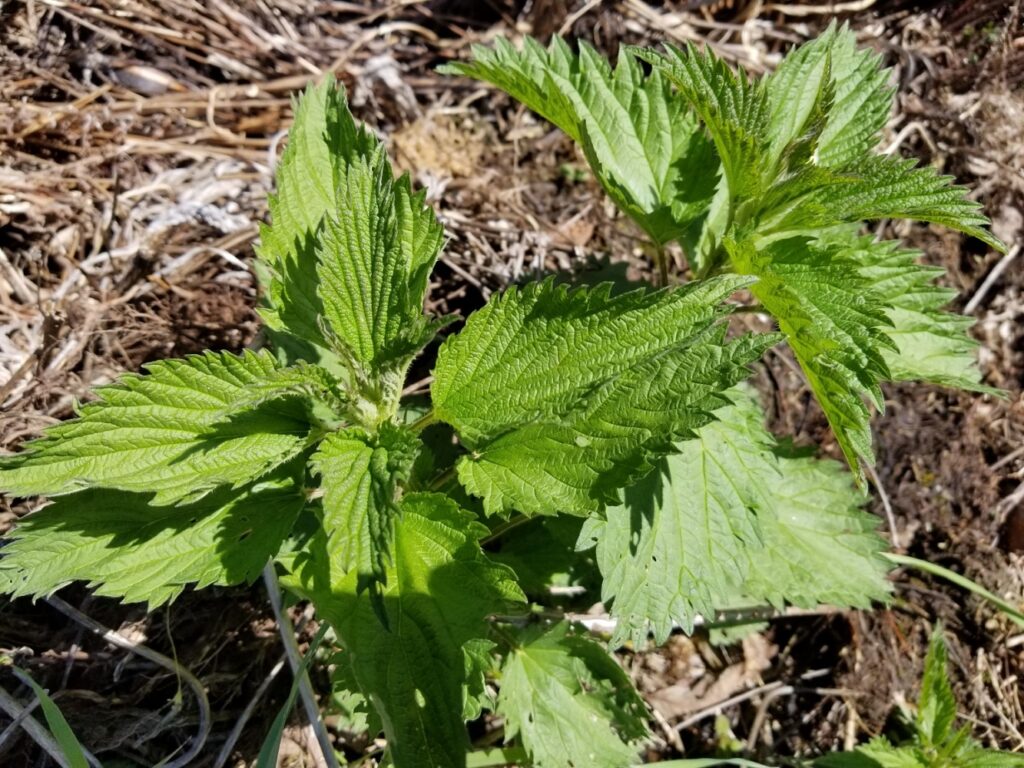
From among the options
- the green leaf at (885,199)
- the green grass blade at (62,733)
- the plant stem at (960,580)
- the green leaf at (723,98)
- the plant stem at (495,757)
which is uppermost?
the green leaf at (723,98)

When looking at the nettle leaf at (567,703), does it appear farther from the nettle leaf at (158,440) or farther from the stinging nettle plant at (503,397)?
the nettle leaf at (158,440)

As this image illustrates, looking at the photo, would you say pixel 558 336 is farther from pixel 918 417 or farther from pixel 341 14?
pixel 341 14

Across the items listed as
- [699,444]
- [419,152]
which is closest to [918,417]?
[699,444]

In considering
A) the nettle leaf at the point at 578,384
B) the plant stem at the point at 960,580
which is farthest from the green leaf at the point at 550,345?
the plant stem at the point at 960,580

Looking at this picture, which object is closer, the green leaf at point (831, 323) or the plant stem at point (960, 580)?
the green leaf at point (831, 323)

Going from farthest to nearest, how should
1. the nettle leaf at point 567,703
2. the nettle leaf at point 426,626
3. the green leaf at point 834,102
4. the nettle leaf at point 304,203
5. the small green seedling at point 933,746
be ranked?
1. the small green seedling at point 933,746
2. the nettle leaf at point 567,703
3. the green leaf at point 834,102
4. the nettle leaf at point 304,203
5. the nettle leaf at point 426,626

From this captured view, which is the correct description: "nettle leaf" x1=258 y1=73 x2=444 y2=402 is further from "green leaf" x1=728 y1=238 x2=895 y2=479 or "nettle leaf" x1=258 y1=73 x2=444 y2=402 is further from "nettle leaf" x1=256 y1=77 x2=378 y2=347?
"green leaf" x1=728 y1=238 x2=895 y2=479

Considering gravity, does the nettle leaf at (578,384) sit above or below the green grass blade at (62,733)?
above

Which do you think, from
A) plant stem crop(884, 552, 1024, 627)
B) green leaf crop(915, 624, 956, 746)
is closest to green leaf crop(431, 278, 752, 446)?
plant stem crop(884, 552, 1024, 627)
